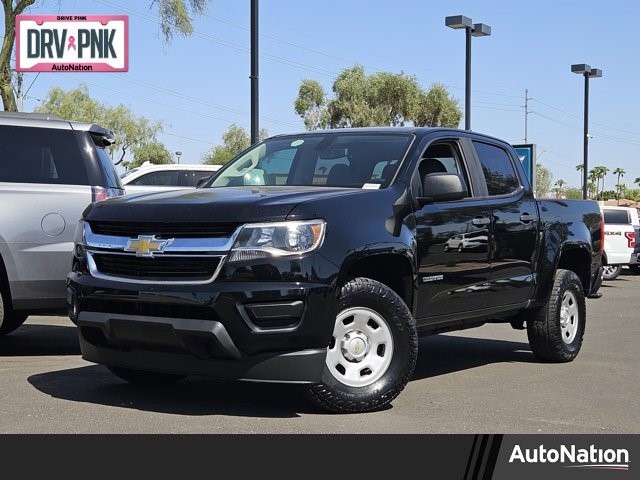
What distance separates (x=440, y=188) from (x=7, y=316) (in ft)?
13.3

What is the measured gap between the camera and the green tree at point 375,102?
57406 millimetres

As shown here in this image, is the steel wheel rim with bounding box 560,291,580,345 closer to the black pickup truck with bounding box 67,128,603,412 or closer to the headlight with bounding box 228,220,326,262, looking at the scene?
the black pickup truck with bounding box 67,128,603,412

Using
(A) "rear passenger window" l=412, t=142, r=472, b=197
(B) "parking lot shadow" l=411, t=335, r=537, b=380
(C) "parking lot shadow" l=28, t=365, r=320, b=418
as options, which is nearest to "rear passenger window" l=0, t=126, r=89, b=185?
(C) "parking lot shadow" l=28, t=365, r=320, b=418

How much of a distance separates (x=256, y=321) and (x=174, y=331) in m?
0.49

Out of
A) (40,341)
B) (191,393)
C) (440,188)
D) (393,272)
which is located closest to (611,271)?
(40,341)

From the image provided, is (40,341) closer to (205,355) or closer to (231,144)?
(205,355)

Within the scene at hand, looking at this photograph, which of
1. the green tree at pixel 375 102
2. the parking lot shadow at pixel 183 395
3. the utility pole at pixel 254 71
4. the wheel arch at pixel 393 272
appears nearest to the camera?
the parking lot shadow at pixel 183 395

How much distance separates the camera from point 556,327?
859 centimetres

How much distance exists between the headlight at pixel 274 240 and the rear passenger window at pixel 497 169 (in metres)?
2.50

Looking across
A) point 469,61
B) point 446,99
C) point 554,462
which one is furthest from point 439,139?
point 446,99

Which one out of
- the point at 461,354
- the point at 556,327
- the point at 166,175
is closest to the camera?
the point at 556,327

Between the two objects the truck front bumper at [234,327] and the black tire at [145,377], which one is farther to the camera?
the black tire at [145,377]

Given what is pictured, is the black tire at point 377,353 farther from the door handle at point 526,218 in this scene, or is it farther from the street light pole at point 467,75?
the street light pole at point 467,75

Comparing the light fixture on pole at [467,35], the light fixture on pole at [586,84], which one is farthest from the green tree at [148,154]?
the light fixture on pole at [467,35]
